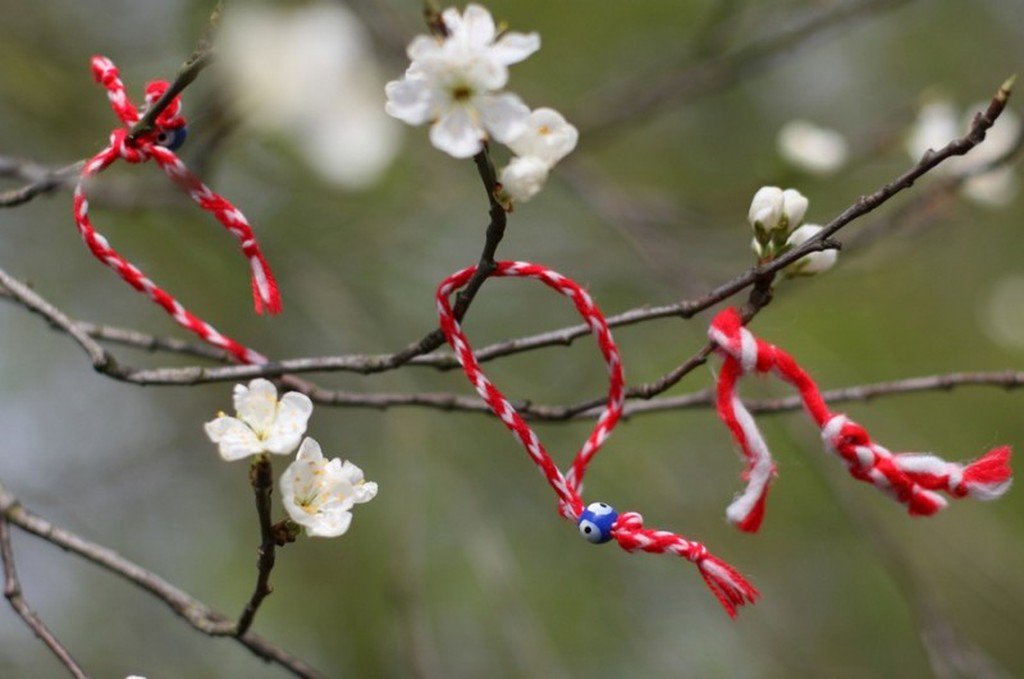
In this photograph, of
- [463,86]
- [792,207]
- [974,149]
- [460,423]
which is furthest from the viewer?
[460,423]

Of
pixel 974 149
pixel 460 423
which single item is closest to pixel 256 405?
pixel 974 149

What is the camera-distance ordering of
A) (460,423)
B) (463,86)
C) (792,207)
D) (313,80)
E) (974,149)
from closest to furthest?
1. (463,86)
2. (792,207)
3. (974,149)
4. (313,80)
5. (460,423)

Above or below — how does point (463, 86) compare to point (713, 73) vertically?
below

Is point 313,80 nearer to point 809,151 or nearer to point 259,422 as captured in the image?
point 809,151

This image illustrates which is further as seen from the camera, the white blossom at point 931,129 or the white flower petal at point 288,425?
the white blossom at point 931,129

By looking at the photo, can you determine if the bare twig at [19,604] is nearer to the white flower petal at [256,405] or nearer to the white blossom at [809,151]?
the white flower petal at [256,405]

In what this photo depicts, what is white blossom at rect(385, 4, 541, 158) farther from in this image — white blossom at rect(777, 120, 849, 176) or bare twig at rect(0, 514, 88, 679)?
white blossom at rect(777, 120, 849, 176)

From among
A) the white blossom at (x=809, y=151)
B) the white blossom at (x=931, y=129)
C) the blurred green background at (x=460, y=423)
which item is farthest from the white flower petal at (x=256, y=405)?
the white blossom at (x=931, y=129)

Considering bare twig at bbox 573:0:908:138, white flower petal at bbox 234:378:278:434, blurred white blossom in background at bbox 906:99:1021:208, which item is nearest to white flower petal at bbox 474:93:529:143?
white flower petal at bbox 234:378:278:434
